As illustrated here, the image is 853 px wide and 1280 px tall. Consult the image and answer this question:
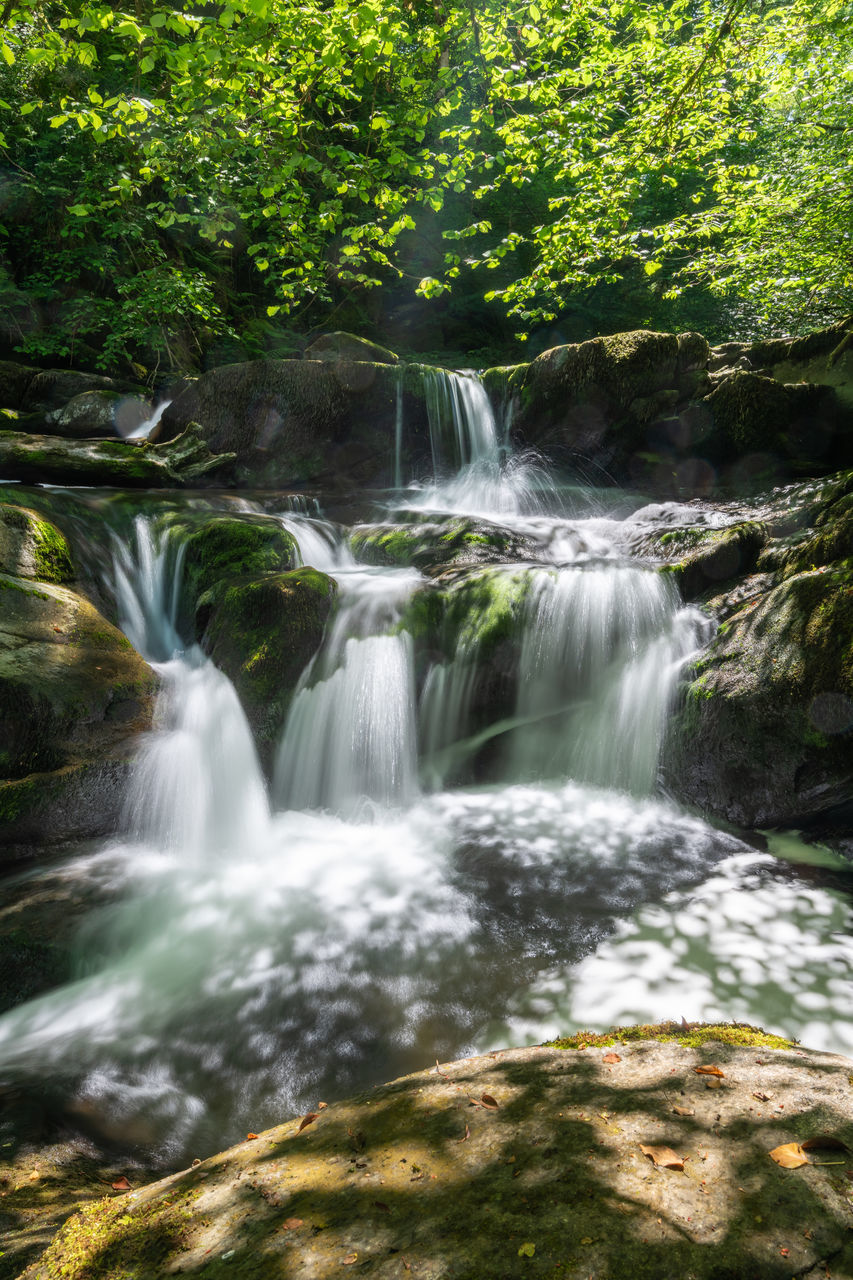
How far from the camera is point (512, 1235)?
102 centimetres

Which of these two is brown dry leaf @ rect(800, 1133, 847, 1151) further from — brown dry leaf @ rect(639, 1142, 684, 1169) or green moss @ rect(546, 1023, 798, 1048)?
green moss @ rect(546, 1023, 798, 1048)

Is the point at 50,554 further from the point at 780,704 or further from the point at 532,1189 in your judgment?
the point at 780,704

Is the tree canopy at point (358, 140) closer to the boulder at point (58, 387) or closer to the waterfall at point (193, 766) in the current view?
the boulder at point (58, 387)

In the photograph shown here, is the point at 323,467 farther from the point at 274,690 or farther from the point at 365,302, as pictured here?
the point at 365,302

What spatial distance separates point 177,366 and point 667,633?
459 inches

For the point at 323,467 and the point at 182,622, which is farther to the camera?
the point at 323,467

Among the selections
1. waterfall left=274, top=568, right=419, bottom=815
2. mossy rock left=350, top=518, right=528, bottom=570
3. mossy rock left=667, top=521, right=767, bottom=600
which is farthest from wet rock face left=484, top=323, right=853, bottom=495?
waterfall left=274, top=568, right=419, bottom=815

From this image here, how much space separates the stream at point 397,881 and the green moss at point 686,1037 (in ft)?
3.06

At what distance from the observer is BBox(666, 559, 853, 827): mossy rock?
13.7 ft

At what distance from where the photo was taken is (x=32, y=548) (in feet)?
18.9

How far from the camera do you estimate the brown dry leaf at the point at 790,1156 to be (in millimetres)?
1125

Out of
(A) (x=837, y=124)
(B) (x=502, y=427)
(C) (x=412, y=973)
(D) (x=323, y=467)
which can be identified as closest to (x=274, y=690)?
(C) (x=412, y=973)

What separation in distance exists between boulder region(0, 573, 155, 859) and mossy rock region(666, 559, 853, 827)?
4.65 metres

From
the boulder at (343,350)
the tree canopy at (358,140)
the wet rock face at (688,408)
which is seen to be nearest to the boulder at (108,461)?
the tree canopy at (358,140)
